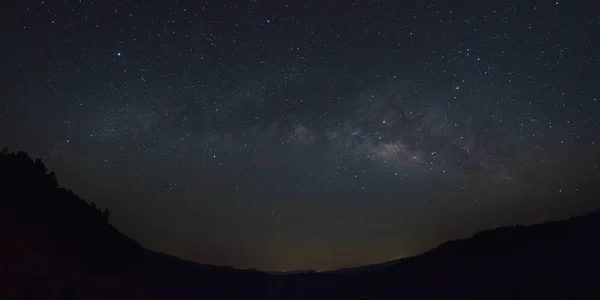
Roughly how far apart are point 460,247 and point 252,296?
10.4 meters

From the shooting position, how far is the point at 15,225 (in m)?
15.6

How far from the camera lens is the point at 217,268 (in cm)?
2077

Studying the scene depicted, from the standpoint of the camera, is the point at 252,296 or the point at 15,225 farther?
the point at 252,296

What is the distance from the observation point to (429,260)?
1991cm

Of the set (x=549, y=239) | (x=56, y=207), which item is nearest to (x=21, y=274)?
(x=56, y=207)

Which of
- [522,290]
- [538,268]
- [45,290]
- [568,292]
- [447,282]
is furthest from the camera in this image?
[447,282]

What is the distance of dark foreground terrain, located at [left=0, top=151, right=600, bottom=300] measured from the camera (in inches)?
566

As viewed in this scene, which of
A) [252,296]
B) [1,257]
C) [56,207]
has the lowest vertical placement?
[252,296]

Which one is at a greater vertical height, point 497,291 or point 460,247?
point 460,247

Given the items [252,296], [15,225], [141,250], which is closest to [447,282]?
[252,296]

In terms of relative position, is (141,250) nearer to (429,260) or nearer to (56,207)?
(56,207)

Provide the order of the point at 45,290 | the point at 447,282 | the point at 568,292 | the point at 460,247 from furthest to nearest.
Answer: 1. the point at 460,247
2. the point at 447,282
3. the point at 568,292
4. the point at 45,290

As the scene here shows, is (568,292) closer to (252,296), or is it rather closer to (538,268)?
(538,268)

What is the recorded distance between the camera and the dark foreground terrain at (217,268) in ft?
47.2
